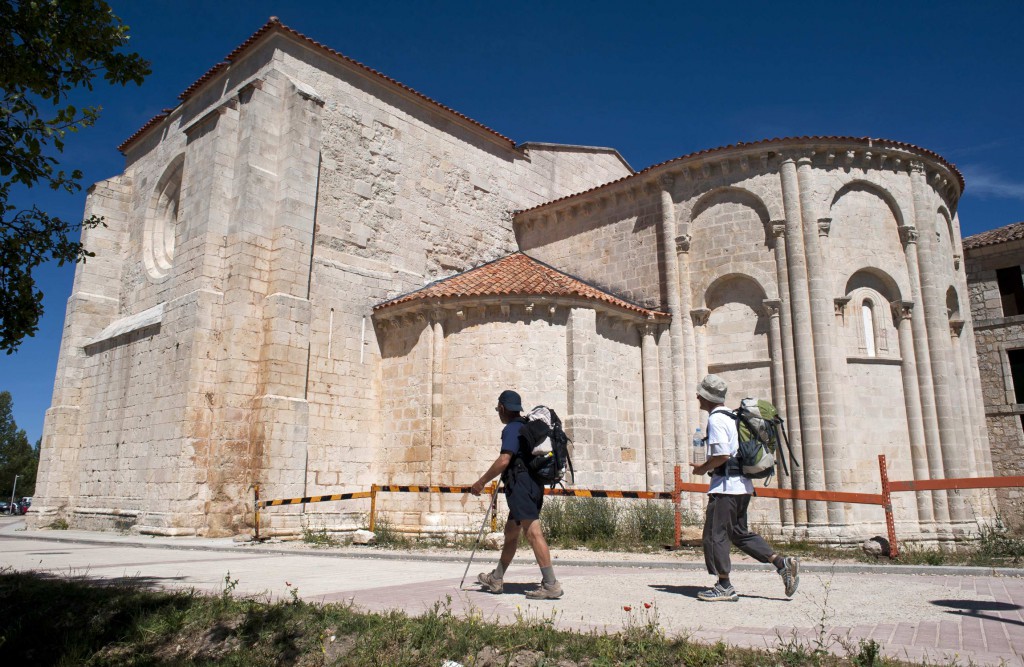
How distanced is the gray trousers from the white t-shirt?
7cm

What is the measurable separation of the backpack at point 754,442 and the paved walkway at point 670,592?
0.98 metres

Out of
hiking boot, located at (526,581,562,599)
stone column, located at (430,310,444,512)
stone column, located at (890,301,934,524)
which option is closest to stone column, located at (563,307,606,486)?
stone column, located at (430,310,444,512)

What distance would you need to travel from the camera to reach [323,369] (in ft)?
50.1

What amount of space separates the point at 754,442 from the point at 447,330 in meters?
10.3

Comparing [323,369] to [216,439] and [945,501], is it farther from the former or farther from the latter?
[945,501]

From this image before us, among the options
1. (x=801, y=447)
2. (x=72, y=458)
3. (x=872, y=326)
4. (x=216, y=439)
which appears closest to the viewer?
(x=216, y=439)

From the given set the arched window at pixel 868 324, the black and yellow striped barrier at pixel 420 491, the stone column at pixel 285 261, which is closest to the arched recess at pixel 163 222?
the stone column at pixel 285 261

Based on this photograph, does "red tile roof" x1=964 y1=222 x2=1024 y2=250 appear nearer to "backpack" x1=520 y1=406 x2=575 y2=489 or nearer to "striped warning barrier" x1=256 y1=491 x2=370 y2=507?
"striped warning barrier" x1=256 y1=491 x2=370 y2=507

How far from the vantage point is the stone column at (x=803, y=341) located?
570 inches

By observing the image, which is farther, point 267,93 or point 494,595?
point 267,93

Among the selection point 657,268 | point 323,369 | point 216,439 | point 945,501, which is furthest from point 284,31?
point 945,501

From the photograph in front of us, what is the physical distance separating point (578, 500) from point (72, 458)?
13979mm

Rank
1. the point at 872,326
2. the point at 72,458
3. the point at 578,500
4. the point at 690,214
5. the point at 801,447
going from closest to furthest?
the point at 578,500 → the point at 801,447 → the point at 872,326 → the point at 690,214 → the point at 72,458

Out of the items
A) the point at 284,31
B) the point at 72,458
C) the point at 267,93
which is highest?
the point at 284,31
